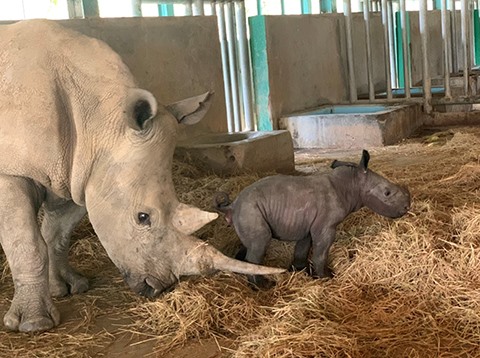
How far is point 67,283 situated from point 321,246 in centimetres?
162

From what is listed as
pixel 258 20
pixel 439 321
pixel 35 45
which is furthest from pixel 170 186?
pixel 258 20

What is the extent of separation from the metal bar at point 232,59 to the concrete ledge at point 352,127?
2.07ft

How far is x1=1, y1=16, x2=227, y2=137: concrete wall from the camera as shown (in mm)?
7449

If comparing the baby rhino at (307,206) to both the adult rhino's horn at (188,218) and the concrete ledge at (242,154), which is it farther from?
the concrete ledge at (242,154)

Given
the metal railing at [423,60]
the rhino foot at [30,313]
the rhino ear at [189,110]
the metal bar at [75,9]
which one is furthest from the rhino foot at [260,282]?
the metal railing at [423,60]

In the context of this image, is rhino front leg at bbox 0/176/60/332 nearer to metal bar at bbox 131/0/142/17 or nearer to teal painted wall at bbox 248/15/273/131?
metal bar at bbox 131/0/142/17

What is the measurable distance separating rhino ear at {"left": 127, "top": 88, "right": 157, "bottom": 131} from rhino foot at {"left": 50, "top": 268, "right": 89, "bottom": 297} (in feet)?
4.41

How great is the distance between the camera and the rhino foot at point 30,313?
375cm

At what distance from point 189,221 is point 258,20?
6.83 m

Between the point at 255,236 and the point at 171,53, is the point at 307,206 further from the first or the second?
the point at 171,53

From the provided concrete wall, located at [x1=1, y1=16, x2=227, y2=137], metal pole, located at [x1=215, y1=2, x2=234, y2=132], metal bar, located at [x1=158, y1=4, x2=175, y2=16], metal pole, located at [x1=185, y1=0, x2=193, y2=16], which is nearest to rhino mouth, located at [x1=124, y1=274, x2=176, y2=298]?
concrete wall, located at [x1=1, y1=16, x2=227, y2=137]

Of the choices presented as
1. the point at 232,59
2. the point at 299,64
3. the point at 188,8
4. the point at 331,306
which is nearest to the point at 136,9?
the point at 188,8

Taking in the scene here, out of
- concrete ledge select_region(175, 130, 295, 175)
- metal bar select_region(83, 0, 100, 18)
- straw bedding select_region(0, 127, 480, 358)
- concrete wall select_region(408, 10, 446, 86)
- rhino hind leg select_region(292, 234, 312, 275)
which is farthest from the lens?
concrete wall select_region(408, 10, 446, 86)

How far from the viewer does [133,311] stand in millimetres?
3967
